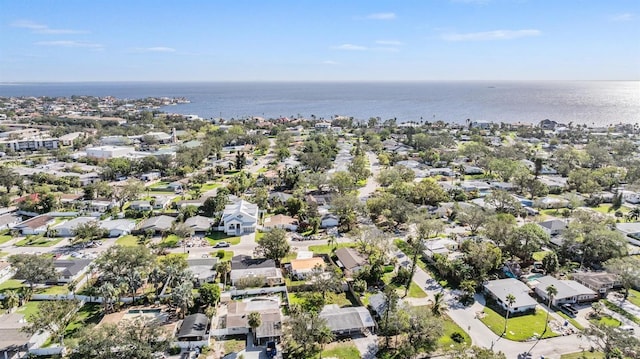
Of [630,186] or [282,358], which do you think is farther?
[630,186]

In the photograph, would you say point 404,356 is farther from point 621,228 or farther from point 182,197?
point 182,197

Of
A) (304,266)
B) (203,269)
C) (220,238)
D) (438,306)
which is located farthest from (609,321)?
(220,238)

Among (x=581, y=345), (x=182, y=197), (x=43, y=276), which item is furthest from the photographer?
(x=182, y=197)

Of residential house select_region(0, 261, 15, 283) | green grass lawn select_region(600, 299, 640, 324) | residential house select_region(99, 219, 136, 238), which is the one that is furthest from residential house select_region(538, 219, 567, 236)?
residential house select_region(0, 261, 15, 283)

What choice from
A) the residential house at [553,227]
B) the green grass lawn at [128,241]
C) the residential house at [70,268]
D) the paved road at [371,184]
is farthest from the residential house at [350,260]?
the residential house at [70,268]

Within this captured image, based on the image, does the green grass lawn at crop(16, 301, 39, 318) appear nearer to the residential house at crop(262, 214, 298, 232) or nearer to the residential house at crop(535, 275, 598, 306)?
the residential house at crop(262, 214, 298, 232)

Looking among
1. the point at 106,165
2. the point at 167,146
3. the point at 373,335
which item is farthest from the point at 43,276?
the point at 167,146
